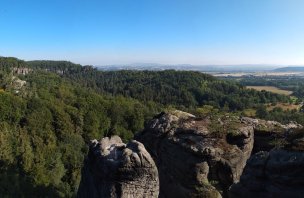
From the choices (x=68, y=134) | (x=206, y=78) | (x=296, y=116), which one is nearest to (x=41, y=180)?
(x=68, y=134)

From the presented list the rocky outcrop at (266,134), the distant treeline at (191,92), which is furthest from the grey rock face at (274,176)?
the distant treeline at (191,92)

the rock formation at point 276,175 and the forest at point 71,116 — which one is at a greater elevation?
the rock formation at point 276,175

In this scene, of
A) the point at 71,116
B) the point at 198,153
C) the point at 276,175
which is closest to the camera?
the point at 276,175

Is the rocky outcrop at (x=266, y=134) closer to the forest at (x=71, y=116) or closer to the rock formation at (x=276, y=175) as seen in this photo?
the rock formation at (x=276, y=175)

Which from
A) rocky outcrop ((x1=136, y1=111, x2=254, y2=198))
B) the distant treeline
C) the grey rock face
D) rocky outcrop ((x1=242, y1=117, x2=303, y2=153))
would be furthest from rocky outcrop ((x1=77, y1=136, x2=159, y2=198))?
the distant treeline

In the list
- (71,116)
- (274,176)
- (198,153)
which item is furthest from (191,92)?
(274,176)

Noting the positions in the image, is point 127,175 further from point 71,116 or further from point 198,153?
point 71,116

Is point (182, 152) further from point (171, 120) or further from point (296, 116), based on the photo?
point (296, 116)

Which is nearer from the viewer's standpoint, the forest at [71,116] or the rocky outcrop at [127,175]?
the rocky outcrop at [127,175]
